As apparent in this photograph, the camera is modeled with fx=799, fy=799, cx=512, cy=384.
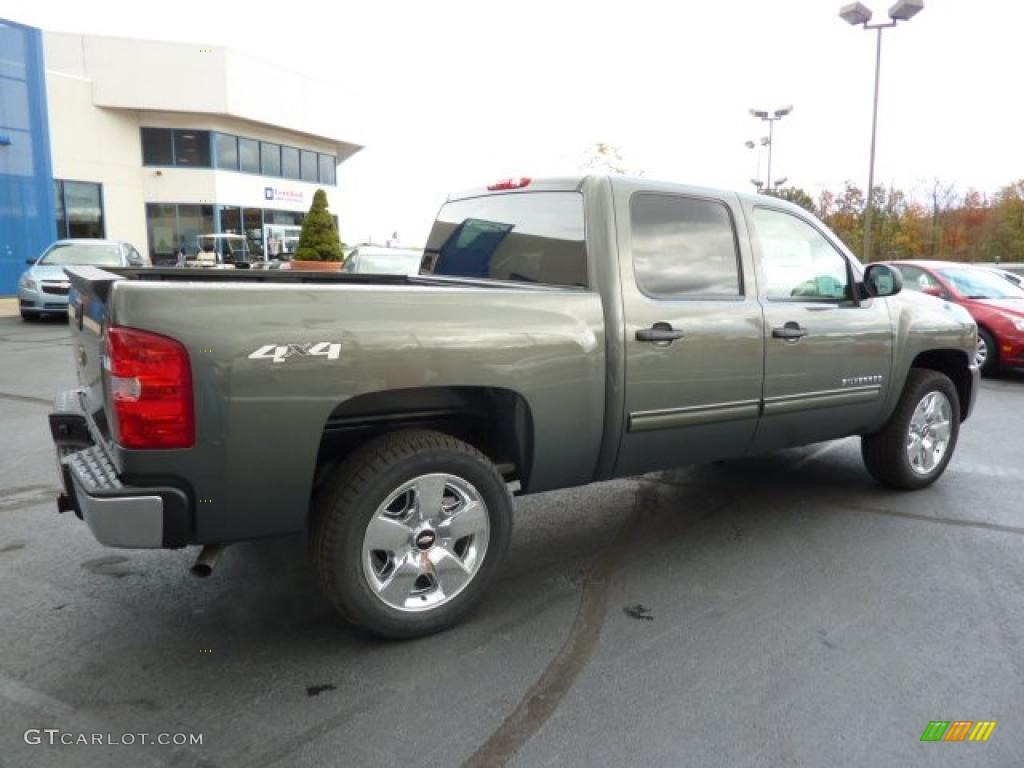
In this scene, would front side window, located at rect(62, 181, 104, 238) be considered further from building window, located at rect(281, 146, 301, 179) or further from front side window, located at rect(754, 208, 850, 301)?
front side window, located at rect(754, 208, 850, 301)

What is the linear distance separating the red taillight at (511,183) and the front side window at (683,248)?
634mm

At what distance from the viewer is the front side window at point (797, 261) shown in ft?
14.2

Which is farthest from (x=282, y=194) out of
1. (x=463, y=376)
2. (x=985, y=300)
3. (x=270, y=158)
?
(x=463, y=376)

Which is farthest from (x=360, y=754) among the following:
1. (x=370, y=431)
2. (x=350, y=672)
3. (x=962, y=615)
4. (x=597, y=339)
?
(x=962, y=615)

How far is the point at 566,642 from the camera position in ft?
10.6

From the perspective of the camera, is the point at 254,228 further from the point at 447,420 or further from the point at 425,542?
the point at 425,542

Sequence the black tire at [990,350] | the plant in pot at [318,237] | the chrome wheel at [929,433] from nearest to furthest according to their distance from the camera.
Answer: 1. the chrome wheel at [929,433]
2. the black tire at [990,350]
3. the plant in pot at [318,237]

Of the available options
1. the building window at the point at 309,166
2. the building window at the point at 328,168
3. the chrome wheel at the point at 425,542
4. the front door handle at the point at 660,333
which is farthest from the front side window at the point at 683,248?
the building window at the point at 328,168

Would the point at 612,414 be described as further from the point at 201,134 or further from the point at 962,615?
the point at 201,134

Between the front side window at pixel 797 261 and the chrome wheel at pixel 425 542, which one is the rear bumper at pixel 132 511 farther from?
the front side window at pixel 797 261

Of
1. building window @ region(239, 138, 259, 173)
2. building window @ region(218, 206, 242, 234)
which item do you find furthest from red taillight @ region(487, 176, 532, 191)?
building window @ region(239, 138, 259, 173)

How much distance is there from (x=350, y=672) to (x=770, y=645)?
1658 millimetres

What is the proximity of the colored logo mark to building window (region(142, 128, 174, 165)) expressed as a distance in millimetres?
35794

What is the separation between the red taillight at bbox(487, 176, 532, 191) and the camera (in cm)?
414
